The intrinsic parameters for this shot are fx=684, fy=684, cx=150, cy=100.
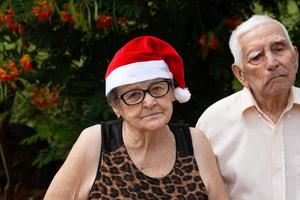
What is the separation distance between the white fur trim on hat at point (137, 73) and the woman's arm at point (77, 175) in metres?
0.26

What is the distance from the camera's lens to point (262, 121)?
115 inches

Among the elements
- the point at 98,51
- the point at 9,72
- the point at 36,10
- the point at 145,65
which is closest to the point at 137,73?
the point at 145,65

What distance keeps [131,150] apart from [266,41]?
704mm

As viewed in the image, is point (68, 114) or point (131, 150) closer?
point (131, 150)

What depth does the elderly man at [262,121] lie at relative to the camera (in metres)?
2.78

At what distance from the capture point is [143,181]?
2.58 m

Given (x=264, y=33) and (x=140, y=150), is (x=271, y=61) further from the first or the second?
(x=140, y=150)

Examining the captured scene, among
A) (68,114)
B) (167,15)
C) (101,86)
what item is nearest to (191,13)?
(167,15)

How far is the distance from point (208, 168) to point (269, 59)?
507 millimetres

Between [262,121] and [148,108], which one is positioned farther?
[262,121]

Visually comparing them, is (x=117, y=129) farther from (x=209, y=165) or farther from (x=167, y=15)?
(x=167, y=15)

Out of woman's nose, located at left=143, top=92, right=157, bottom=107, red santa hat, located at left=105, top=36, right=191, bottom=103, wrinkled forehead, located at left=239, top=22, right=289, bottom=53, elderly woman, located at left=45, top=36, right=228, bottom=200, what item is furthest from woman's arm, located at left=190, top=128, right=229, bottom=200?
wrinkled forehead, located at left=239, top=22, right=289, bottom=53

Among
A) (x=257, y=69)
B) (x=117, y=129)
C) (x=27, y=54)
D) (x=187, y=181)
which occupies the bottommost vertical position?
(x=187, y=181)

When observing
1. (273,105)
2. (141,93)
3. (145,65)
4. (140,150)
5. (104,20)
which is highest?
(104,20)
